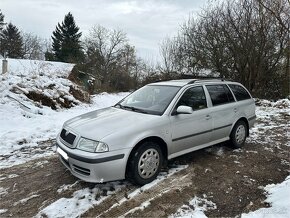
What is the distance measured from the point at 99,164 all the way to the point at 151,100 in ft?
5.89

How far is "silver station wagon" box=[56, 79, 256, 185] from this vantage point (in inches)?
159

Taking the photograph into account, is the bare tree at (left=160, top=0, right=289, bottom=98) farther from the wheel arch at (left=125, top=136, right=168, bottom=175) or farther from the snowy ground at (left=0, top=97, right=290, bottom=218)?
the wheel arch at (left=125, top=136, right=168, bottom=175)

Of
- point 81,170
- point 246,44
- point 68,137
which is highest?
point 246,44

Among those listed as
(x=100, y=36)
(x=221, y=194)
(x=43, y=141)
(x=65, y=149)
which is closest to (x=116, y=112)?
(x=65, y=149)

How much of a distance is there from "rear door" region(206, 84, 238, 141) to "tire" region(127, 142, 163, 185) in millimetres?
1629

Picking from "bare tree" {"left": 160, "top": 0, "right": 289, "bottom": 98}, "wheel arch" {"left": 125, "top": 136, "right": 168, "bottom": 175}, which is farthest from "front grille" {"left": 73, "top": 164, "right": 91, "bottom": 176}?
"bare tree" {"left": 160, "top": 0, "right": 289, "bottom": 98}

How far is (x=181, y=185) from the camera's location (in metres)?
4.50

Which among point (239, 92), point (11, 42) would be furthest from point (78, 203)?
point (11, 42)

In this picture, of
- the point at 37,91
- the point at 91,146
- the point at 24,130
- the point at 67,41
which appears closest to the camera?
the point at 91,146

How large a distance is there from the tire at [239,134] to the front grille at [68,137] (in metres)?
3.53

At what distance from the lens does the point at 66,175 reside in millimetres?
4871

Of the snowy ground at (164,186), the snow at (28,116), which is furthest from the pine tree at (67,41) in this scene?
the snowy ground at (164,186)

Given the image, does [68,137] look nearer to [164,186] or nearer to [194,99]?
[164,186]

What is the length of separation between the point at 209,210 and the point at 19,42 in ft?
148
